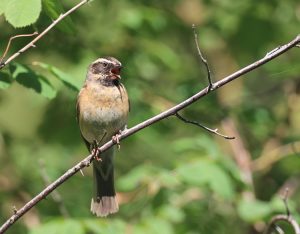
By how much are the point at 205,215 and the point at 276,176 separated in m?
1.64

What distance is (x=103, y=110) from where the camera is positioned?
18.4 feet

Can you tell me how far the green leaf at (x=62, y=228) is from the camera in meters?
4.87

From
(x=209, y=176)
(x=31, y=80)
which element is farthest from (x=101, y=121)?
(x=31, y=80)

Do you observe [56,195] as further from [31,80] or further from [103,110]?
[31,80]

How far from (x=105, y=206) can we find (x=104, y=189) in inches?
12.4

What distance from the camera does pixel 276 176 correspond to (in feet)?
24.7

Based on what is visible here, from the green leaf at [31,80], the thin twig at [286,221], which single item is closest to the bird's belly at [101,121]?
the green leaf at [31,80]

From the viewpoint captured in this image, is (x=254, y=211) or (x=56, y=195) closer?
(x=254, y=211)

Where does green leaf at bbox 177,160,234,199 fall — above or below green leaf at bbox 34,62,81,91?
below

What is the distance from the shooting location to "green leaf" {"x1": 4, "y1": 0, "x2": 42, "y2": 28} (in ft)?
12.6

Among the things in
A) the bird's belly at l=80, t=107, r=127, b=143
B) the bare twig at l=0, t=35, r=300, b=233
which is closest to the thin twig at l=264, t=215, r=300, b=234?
A: the bare twig at l=0, t=35, r=300, b=233

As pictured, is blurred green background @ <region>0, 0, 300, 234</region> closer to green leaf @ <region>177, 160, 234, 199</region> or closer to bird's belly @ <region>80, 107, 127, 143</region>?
green leaf @ <region>177, 160, 234, 199</region>

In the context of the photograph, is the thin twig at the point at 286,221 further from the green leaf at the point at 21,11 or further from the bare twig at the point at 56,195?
the green leaf at the point at 21,11

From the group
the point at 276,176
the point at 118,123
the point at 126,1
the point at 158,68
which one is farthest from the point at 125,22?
the point at 276,176
